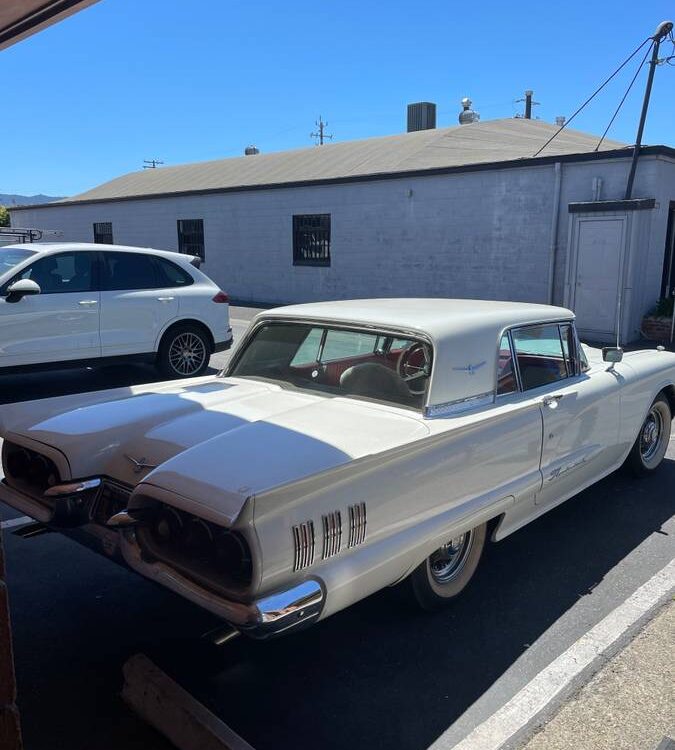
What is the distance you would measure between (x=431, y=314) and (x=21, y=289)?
4.93 m

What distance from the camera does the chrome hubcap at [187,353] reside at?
8586 millimetres

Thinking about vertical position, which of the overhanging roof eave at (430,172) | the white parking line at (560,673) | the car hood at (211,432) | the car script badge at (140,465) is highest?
the overhanging roof eave at (430,172)

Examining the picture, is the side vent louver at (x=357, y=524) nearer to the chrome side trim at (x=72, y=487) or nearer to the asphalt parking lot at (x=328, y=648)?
the asphalt parking lot at (x=328, y=648)

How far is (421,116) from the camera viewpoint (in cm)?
2458

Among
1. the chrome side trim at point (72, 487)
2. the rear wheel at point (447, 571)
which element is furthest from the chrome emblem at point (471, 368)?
the chrome side trim at point (72, 487)

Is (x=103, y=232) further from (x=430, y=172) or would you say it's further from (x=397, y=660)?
(x=397, y=660)

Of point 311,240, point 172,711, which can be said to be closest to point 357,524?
point 172,711

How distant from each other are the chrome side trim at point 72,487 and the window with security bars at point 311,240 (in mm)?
14565

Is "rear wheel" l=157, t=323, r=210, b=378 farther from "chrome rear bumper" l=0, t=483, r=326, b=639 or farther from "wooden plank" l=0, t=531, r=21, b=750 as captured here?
"wooden plank" l=0, t=531, r=21, b=750

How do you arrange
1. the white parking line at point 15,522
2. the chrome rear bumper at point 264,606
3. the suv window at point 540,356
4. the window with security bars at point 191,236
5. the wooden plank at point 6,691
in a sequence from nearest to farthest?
the wooden plank at point 6,691
the chrome rear bumper at point 264,606
the suv window at point 540,356
the white parking line at point 15,522
the window with security bars at point 191,236

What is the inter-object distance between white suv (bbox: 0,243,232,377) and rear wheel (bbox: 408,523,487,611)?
540 cm

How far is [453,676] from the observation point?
2977mm

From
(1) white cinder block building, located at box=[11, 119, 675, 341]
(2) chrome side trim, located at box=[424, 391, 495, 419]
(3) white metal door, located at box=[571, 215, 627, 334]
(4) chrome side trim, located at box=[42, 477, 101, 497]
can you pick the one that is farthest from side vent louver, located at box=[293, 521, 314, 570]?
(3) white metal door, located at box=[571, 215, 627, 334]

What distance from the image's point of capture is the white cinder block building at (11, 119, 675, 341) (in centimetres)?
1190
